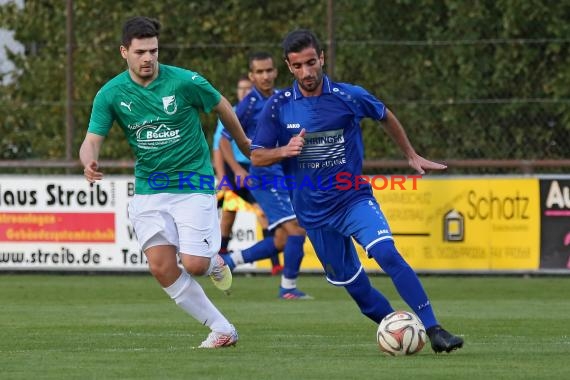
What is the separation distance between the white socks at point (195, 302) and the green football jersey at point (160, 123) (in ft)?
1.92

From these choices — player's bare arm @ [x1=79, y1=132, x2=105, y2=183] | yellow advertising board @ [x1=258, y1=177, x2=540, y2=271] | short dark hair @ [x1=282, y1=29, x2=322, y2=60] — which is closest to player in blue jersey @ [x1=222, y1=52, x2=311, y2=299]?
yellow advertising board @ [x1=258, y1=177, x2=540, y2=271]

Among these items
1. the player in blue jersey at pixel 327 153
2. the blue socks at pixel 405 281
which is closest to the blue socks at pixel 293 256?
the player in blue jersey at pixel 327 153

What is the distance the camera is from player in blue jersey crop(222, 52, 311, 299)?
14.2 metres

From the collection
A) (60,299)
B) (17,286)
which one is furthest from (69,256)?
(60,299)

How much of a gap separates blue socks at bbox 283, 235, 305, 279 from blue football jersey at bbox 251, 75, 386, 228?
4.68m

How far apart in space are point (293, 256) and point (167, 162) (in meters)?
5.11

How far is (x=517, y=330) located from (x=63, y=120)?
30.8 feet

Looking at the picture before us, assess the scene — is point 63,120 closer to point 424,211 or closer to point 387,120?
point 424,211

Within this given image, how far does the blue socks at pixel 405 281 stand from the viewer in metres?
8.81

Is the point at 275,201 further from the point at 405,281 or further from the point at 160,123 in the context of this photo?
the point at 405,281

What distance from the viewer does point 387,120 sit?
9500mm

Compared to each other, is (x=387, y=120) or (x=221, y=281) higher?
(x=387, y=120)

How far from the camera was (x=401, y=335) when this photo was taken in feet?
28.6

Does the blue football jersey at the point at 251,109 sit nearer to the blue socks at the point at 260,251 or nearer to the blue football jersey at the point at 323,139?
the blue socks at the point at 260,251
